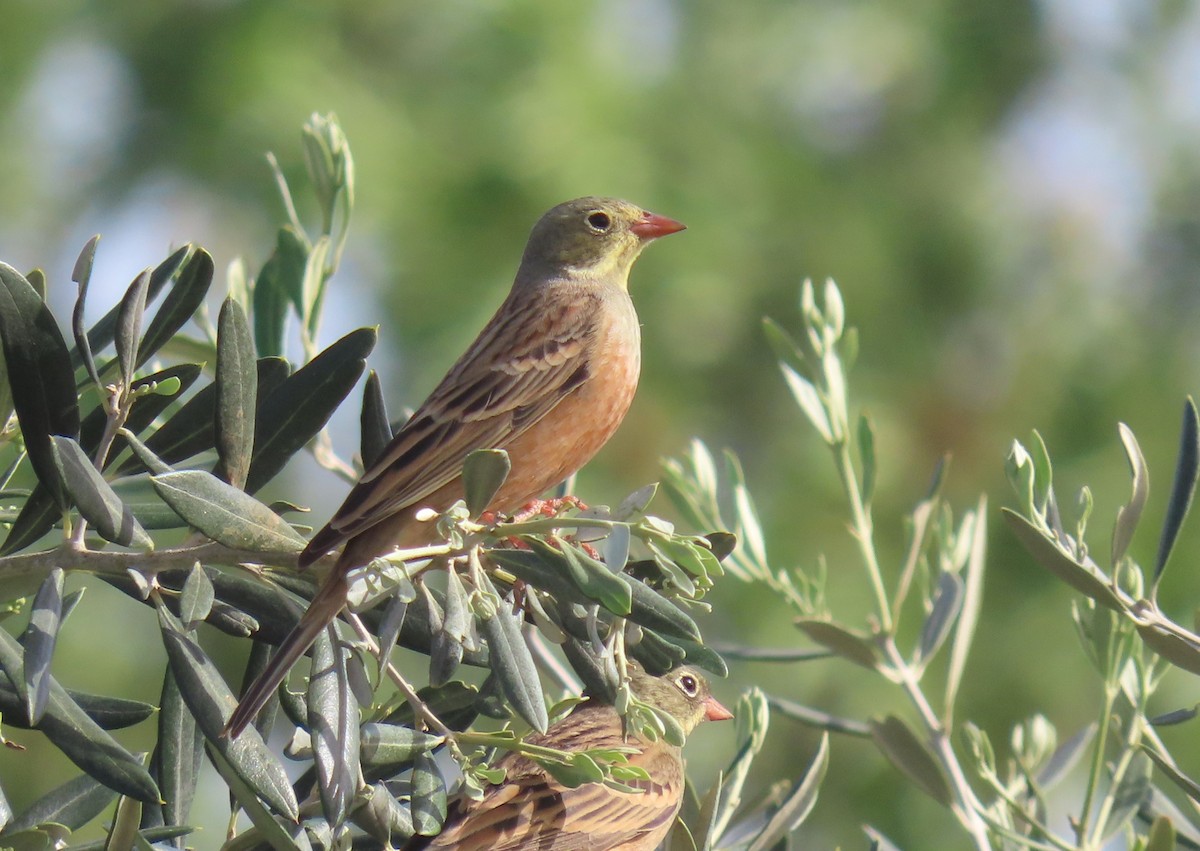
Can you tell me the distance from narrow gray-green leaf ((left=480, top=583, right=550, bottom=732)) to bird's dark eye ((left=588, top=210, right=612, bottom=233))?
3352 millimetres

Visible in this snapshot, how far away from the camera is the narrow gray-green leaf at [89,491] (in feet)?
7.13

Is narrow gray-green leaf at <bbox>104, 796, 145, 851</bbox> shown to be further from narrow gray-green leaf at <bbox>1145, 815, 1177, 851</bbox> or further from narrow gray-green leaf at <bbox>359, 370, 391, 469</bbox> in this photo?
narrow gray-green leaf at <bbox>1145, 815, 1177, 851</bbox>

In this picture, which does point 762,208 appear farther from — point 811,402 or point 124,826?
point 124,826

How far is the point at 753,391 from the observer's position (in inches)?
468

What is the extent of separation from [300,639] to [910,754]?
1445 millimetres

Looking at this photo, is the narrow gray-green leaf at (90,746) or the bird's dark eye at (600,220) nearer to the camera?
the narrow gray-green leaf at (90,746)

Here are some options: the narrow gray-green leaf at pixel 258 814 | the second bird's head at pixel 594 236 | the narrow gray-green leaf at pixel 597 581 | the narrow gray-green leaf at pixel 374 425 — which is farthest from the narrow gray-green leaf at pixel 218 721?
the second bird's head at pixel 594 236

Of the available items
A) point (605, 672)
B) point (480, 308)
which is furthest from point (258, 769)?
point (480, 308)

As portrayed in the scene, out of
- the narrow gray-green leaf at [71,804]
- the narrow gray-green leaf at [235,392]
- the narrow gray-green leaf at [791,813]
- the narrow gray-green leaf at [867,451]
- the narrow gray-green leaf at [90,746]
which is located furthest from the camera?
the narrow gray-green leaf at [867,451]

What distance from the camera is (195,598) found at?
2.27 m

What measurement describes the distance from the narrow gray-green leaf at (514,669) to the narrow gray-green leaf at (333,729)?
0.25 metres

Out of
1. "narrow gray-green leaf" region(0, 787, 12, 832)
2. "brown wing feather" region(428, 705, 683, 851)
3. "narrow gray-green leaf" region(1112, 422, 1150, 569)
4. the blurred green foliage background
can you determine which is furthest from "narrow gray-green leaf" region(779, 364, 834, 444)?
the blurred green foliage background

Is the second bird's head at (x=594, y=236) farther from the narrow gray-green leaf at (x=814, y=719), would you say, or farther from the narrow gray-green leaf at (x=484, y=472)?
the narrow gray-green leaf at (x=484, y=472)

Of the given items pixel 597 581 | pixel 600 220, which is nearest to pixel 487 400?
pixel 600 220
